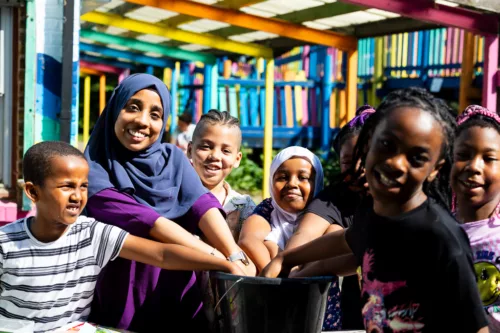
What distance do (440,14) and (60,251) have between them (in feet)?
19.4

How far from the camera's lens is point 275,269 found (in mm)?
2416

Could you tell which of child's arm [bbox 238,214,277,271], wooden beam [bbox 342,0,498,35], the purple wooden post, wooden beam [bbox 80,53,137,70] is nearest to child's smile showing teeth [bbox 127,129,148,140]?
child's arm [bbox 238,214,277,271]

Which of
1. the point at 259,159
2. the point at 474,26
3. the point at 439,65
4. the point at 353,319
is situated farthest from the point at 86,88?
the point at 353,319

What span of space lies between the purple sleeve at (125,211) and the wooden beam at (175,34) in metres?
8.16

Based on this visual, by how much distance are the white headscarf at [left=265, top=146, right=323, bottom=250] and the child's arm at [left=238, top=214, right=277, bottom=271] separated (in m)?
0.04

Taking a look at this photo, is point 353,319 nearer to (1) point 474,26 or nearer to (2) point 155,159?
(2) point 155,159

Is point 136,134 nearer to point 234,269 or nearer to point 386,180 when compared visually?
point 234,269

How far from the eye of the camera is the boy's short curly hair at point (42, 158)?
2502 millimetres

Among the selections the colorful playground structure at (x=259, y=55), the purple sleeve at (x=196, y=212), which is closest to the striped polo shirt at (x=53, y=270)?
the purple sleeve at (x=196, y=212)

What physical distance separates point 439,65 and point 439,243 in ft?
37.2

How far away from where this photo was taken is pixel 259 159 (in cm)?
1478

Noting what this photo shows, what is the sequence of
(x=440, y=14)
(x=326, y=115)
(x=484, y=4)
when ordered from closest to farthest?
(x=484, y=4) → (x=440, y=14) → (x=326, y=115)

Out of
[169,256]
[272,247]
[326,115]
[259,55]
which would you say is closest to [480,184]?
[272,247]

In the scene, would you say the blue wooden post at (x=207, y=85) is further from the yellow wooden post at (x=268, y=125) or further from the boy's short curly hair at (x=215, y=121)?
the boy's short curly hair at (x=215, y=121)
